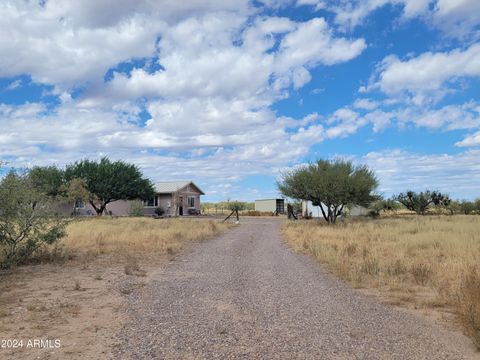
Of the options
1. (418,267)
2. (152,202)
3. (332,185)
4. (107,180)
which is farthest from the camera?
(152,202)

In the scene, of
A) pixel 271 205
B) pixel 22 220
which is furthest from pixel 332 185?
pixel 271 205

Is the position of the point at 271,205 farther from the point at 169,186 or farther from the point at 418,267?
the point at 418,267

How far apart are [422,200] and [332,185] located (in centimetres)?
2742

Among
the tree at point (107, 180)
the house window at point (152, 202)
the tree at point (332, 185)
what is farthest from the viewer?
the house window at point (152, 202)

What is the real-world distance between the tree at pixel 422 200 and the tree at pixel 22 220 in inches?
1937

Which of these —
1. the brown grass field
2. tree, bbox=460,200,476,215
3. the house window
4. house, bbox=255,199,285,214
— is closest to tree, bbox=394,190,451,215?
tree, bbox=460,200,476,215

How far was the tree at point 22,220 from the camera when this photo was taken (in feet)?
41.6

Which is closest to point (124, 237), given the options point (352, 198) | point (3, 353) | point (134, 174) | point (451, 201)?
point (3, 353)

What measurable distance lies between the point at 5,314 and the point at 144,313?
2219 millimetres

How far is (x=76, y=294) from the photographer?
9.07 metres

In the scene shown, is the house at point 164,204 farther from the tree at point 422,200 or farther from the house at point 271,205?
the tree at point 422,200

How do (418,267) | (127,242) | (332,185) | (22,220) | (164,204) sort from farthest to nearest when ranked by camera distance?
(164,204) < (332,185) < (127,242) < (22,220) < (418,267)

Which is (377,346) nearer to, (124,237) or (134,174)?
(124,237)

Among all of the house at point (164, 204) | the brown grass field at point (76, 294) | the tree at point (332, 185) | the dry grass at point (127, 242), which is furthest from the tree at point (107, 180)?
the brown grass field at point (76, 294)
